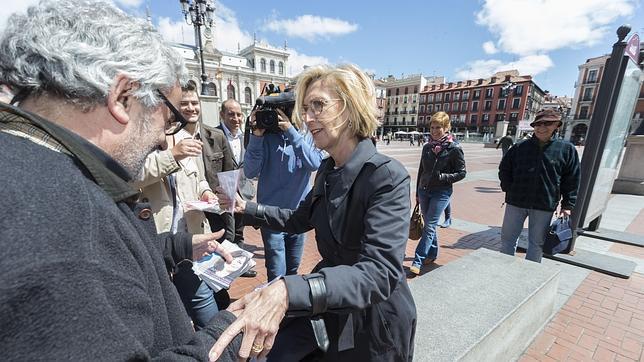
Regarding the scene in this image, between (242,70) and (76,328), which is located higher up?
(242,70)

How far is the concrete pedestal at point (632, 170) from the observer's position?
8.04 meters

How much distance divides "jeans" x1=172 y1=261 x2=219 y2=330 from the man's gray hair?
1.45 meters

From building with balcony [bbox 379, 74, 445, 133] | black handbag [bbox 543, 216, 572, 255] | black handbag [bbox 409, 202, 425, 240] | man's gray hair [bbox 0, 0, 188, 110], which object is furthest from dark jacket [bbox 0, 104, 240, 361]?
building with balcony [bbox 379, 74, 445, 133]

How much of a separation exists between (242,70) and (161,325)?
187ft

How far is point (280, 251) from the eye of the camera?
2889mm

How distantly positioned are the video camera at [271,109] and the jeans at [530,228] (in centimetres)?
286

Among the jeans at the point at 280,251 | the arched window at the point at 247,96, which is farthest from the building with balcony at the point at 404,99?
the jeans at the point at 280,251

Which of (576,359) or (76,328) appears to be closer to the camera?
(76,328)

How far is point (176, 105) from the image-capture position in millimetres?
1067

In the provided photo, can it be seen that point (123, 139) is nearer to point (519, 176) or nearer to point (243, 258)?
point (243, 258)

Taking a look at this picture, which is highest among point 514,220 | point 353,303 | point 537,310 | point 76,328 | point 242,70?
point 242,70

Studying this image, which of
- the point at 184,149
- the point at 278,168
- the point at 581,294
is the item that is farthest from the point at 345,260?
the point at 581,294

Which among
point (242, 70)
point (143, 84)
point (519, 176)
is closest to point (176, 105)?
point (143, 84)

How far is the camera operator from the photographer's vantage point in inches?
109
